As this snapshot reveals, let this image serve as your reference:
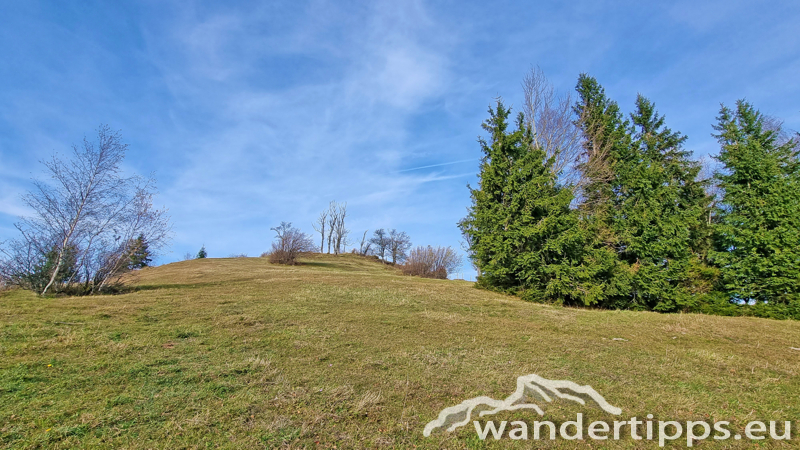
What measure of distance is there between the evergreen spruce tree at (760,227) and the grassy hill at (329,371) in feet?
14.3

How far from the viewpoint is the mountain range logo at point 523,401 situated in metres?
3.62

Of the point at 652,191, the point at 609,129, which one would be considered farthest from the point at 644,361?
the point at 609,129

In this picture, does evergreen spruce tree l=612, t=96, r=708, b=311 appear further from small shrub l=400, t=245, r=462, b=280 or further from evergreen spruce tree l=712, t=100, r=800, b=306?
small shrub l=400, t=245, r=462, b=280

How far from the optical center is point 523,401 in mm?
4125

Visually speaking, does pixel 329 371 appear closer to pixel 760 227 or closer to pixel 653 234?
pixel 653 234

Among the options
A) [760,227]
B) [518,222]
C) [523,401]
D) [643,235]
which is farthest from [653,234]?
[523,401]

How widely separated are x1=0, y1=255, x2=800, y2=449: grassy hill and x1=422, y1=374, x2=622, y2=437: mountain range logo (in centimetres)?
12

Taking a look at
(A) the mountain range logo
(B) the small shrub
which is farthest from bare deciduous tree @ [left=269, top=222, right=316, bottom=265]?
(A) the mountain range logo

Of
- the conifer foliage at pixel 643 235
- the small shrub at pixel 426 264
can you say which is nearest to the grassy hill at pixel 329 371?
the conifer foliage at pixel 643 235

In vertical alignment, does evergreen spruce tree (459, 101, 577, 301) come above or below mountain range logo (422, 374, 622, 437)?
above

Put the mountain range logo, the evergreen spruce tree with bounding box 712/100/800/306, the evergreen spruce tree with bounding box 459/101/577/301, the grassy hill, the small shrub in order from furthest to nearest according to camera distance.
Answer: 1. the small shrub
2. the evergreen spruce tree with bounding box 459/101/577/301
3. the evergreen spruce tree with bounding box 712/100/800/306
4. the mountain range logo
5. the grassy hill

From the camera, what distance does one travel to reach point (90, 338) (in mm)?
5922

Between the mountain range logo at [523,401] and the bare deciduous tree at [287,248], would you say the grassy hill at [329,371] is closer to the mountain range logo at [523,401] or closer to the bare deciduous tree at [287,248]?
the mountain range logo at [523,401]

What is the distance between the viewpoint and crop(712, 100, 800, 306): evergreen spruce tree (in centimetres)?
1302
